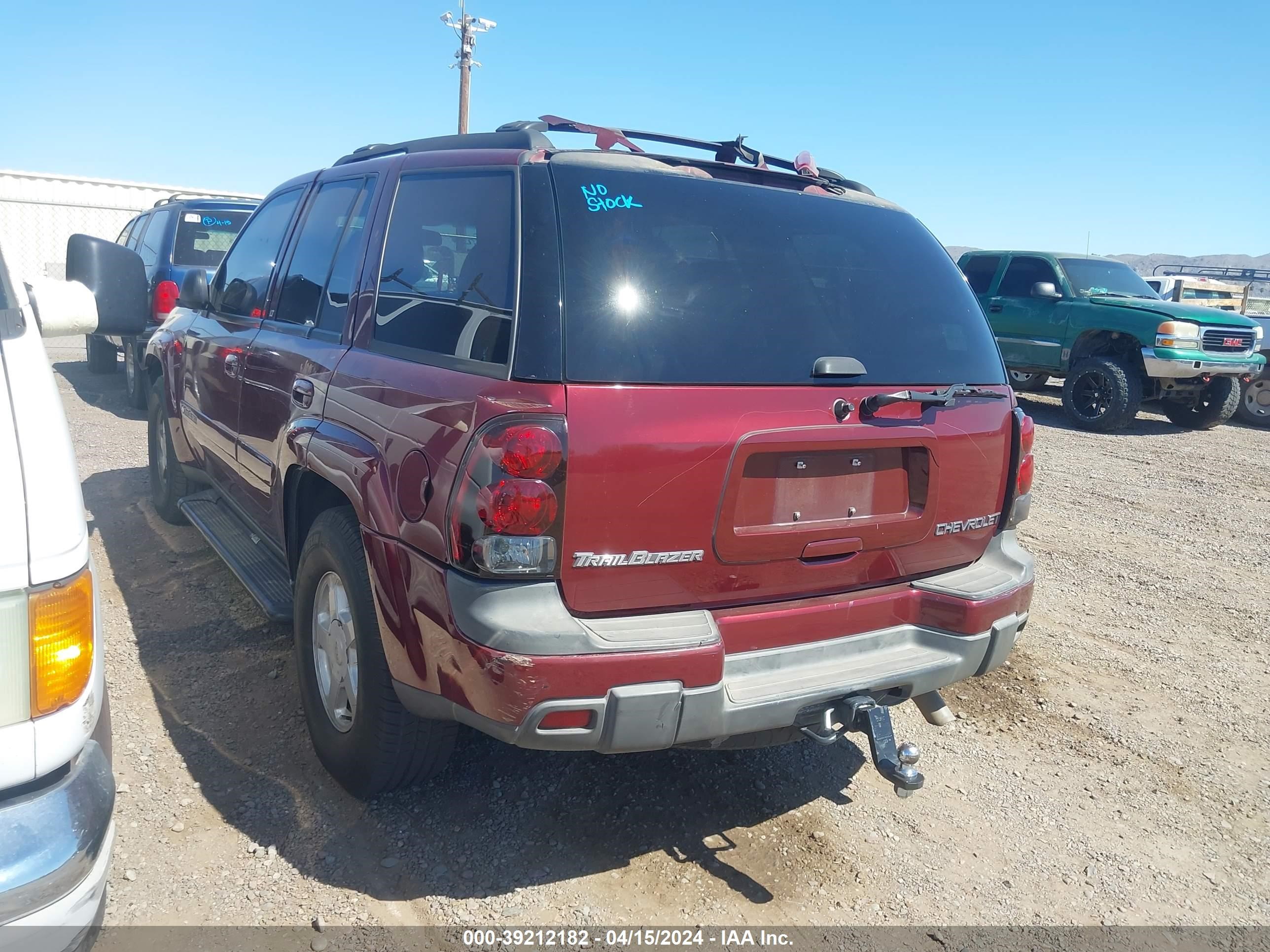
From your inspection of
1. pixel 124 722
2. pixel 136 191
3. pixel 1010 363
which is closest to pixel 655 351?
pixel 124 722

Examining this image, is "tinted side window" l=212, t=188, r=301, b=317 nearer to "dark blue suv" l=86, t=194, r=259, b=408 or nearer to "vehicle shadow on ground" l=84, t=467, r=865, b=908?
"vehicle shadow on ground" l=84, t=467, r=865, b=908

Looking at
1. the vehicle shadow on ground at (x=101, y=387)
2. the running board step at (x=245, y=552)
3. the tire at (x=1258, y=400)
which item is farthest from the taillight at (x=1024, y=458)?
the tire at (x=1258, y=400)

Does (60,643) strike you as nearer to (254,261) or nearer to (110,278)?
(110,278)

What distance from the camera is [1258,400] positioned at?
12.5 meters

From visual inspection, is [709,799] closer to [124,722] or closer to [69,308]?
[124,722]

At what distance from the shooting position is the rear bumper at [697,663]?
A: 2.18 m

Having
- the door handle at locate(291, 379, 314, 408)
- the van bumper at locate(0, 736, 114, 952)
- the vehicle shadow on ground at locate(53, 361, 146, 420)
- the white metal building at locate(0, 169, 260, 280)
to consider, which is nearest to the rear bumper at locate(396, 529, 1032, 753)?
the van bumper at locate(0, 736, 114, 952)

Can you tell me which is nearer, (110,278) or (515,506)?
(515,506)

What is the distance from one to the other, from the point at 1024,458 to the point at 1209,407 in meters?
10.4

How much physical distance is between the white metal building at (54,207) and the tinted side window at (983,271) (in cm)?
1470

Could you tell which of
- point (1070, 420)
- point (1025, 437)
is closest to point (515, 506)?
point (1025, 437)

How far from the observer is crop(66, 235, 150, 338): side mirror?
8.52 feet

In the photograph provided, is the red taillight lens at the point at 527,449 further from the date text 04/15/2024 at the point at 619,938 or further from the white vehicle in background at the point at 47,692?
the date text 04/15/2024 at the point at 619,938

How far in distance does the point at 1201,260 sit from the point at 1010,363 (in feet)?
407
